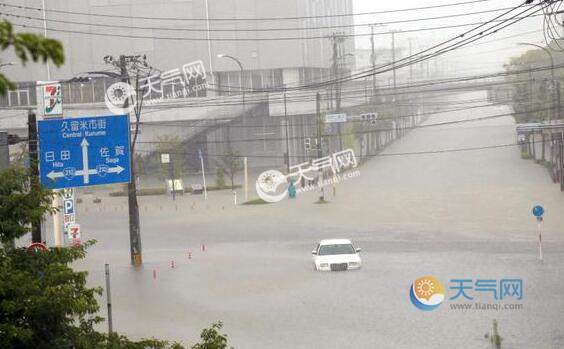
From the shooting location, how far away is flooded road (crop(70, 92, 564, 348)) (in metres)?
17.2

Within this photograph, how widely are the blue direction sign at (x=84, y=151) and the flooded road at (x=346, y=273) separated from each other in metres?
3.81

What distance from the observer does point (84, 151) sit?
17734 millimetres

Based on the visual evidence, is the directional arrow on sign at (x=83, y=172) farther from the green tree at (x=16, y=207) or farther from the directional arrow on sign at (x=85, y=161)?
the green tree at (x=16, y=207)

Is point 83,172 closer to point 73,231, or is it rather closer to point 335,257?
point 335,257

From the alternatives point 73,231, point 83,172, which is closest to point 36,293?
point 83,172

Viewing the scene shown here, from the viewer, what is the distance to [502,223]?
1304 inches

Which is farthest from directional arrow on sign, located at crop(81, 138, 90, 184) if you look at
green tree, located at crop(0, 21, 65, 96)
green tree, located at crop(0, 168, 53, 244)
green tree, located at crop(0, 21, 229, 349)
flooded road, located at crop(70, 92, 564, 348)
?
green tree, located at crop(0, 21, 65, 96)

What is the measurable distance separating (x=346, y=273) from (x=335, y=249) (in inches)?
45.2

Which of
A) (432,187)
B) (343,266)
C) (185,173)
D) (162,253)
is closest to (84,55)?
(185,173)

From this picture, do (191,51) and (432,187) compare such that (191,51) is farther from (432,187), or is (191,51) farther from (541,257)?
(541,257)

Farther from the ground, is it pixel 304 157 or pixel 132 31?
pixel 132 31

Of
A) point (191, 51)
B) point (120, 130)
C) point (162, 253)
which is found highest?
point (191, 51)

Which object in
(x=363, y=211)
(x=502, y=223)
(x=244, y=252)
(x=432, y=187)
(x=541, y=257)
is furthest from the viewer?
(x=432, y=187)

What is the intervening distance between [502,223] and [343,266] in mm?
11404
